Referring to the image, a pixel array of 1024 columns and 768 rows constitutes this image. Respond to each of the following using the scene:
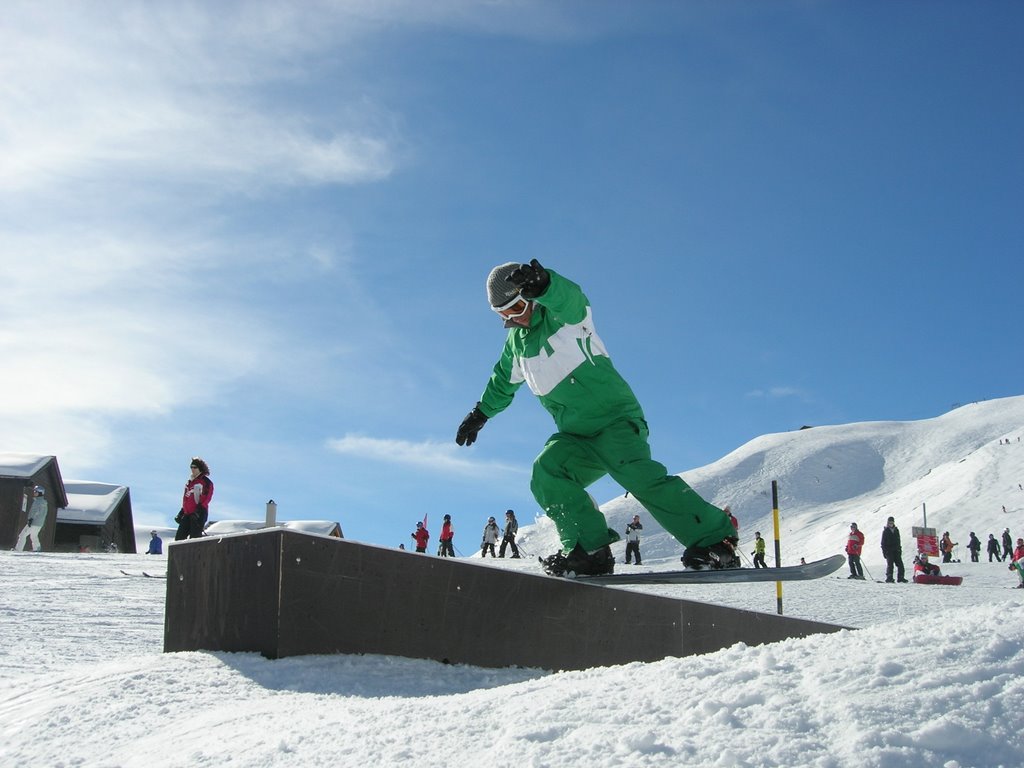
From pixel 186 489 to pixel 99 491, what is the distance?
97.5ft

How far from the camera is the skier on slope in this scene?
4625mm

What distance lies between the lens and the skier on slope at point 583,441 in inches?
182

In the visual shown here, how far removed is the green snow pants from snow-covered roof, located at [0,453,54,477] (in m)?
29.5

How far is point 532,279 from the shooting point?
4.30m

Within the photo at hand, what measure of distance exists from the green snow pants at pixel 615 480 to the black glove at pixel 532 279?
2.94 ft

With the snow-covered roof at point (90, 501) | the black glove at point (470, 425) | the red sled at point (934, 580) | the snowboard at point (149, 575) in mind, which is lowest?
the red sled at point (934, 580)

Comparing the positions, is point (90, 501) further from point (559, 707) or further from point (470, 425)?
point (559, 707)

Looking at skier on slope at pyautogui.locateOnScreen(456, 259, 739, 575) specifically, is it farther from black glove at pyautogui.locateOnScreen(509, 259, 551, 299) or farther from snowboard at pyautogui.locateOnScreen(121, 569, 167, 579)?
snowboard at pyautogui.locateOnScreen(121, 569, 167, 579)

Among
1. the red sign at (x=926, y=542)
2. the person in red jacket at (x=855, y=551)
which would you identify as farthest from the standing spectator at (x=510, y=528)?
the red sign at (x=926, y=542)

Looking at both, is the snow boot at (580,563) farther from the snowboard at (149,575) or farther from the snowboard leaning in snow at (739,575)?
the snowboard at (149,575)

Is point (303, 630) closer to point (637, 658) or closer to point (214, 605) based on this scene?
point (214, 605)

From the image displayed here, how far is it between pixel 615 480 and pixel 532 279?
3.70 ft

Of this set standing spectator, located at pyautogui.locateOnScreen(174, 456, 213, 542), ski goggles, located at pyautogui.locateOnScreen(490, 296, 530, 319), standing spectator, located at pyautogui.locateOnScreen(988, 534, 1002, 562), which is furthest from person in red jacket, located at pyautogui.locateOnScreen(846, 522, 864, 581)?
standing spectator, located at pyautogui.locateOnScreen(988, 534, 1002, 562)

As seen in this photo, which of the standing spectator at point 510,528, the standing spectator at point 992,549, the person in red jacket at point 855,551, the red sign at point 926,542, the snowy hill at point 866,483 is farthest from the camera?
the snowy hill at point 866,483
